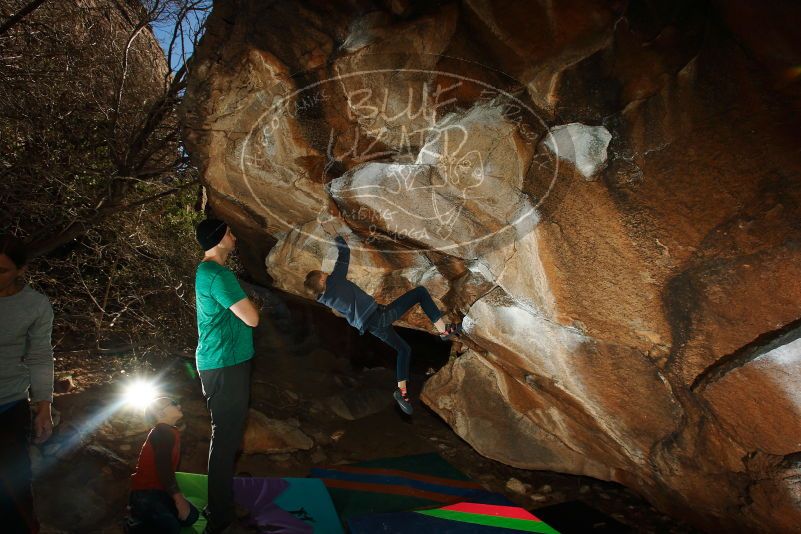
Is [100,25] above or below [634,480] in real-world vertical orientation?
above

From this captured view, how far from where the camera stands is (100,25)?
578cm

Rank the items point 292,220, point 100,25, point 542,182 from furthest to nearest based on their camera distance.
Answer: point 100,25, point 292,220, point 542,182

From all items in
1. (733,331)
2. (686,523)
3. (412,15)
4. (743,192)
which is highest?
(412,15)

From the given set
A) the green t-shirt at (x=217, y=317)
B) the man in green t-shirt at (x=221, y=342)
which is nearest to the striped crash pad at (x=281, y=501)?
the man in green t-shirt at (x=221, y=342)

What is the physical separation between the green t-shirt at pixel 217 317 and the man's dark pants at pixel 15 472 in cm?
78

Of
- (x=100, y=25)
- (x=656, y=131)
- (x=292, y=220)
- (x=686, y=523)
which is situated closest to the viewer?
(x=656, y=131)

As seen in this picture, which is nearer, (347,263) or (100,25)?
(347,263)

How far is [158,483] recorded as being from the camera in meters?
2.49

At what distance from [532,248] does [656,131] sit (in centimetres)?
101

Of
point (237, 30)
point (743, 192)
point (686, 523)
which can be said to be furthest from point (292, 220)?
point (686, 523)

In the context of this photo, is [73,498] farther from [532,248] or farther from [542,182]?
[542,182]

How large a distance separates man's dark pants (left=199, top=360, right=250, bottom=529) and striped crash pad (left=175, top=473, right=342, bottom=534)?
0.87ft

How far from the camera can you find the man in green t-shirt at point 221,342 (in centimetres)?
240

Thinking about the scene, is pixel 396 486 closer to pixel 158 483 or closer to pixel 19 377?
pixel 158 483
